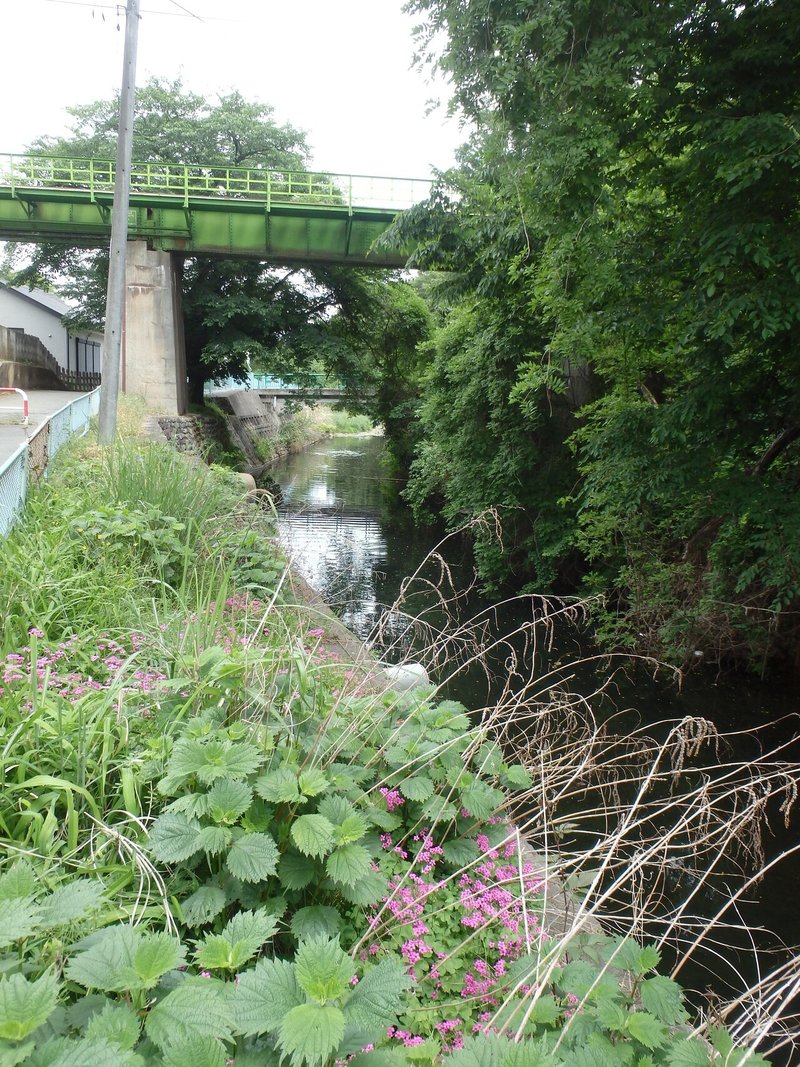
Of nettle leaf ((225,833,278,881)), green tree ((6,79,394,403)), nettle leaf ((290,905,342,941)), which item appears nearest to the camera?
nettle leaf ((225,833,278,881))

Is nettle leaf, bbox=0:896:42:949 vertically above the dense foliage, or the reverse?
the dense foliage

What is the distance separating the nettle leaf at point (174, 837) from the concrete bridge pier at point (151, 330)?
20.0 metres

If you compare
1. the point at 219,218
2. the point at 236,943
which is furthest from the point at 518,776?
the point at 219,218

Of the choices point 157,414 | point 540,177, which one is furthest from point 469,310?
point 157,414

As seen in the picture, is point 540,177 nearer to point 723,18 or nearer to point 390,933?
point 723,18

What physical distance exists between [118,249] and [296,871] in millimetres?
10737

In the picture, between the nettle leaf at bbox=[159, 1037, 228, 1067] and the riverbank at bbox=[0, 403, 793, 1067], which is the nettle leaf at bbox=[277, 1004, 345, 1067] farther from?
the nettle leaf at bbox=[159, 1037, 228, 1067]

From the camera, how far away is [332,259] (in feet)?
66.6

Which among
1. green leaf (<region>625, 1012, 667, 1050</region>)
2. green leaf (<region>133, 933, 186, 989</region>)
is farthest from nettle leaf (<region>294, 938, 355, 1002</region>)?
green leaf (<region>625, 1012, 667, 1050</region>)

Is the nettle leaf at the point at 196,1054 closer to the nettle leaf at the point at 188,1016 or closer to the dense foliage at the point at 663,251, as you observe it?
the nettle leaf at the point at 188,1016

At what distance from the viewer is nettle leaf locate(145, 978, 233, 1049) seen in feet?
4.78

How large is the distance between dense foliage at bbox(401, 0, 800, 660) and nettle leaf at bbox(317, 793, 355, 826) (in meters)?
4.69

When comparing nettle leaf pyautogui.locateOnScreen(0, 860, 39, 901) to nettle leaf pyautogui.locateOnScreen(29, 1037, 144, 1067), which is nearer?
nettle leaf pyautogui.locateOnScreen(29, 1037, 144, 1067)

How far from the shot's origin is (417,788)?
2.57m
